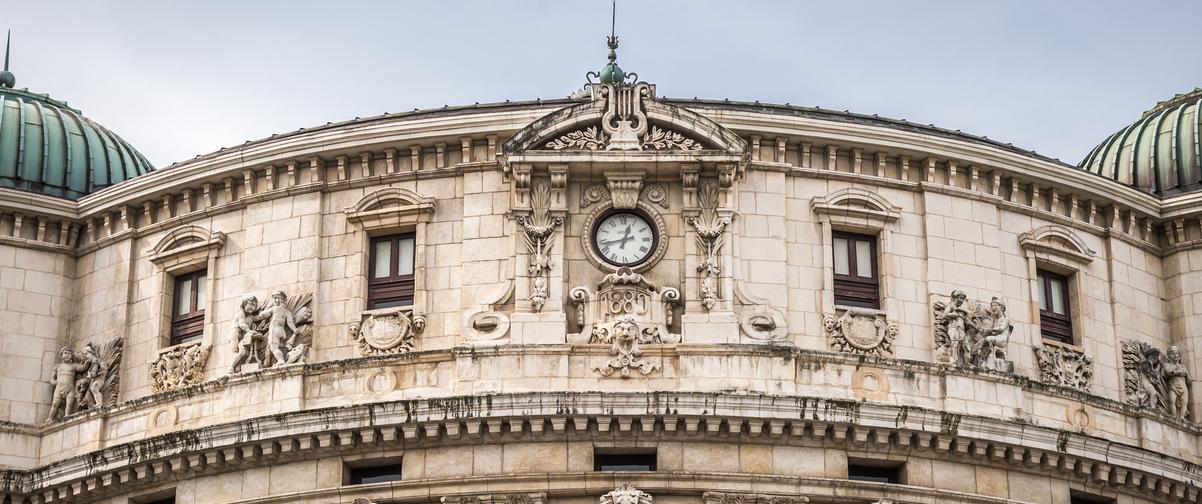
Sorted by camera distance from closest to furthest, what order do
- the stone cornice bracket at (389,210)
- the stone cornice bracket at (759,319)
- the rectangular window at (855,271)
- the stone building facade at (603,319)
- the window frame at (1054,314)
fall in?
the stone building facade at (603,319) → the stone cornice bracket at (759,319) → the rectangular window at (855,271) → the stone cornice bracket at (389,210) → the window frame at (1054,314)

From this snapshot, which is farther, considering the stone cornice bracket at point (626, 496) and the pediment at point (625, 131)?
the pediment at point (625, 131)

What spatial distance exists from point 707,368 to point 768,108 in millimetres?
7869

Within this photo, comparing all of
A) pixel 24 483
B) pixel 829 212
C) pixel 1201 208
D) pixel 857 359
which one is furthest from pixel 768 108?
pixel 24 483

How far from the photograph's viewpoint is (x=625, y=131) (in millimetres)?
59656

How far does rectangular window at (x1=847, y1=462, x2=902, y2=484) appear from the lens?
5806 centimetres

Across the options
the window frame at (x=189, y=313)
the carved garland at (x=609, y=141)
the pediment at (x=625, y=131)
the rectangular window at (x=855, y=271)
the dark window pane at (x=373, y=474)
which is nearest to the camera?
the dark window pane at (x=373, y=474)

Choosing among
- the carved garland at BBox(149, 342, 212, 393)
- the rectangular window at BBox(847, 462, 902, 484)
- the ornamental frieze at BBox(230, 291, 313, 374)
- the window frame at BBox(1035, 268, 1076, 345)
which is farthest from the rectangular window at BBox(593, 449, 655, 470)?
the window frame at BBox(1035, 268, 1076, 345)

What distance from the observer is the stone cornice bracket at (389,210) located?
200ft

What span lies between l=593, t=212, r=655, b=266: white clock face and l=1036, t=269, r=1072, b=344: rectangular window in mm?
10152

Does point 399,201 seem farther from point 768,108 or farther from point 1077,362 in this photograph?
point 1077,362

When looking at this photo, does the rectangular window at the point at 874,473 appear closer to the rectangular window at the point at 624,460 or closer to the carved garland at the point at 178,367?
the rectangular window at the point at 624,460

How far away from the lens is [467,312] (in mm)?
59312

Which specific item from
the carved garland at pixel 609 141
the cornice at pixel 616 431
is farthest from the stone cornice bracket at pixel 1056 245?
the carved garland at pixel 609 141

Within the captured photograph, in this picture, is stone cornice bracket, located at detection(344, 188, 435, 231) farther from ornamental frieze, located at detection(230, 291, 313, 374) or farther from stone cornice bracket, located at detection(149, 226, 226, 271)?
stone cornice bracket, located at detection(149, 226, 226, 271)
